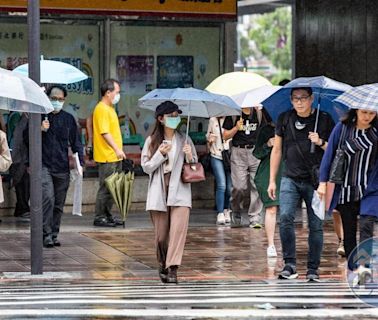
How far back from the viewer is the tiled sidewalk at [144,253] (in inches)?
474

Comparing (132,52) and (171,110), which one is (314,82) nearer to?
(171,110)

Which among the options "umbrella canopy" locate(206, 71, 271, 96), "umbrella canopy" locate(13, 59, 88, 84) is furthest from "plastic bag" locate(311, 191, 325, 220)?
"umbrella canopy" locate(13, 59, 88, 84)

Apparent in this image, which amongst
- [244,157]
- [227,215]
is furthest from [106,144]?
[227,215]

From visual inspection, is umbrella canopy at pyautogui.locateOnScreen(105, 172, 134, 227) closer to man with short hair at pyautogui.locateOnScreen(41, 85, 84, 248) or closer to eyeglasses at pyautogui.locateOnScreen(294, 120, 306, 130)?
man with short hair at pyautogui.locateOnScreen(41, 85, 84, 248)

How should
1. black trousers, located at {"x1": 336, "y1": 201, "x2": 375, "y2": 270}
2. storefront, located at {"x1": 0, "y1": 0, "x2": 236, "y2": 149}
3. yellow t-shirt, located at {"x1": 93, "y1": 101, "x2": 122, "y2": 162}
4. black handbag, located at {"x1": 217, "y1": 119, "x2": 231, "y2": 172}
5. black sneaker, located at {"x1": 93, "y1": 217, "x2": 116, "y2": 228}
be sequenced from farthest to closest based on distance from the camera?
storefront, located at {"x1": 0, "y1": 0, "x2": 236, "y2": 149} → black handbag, located at {"x1": 217, "y1": 119, "x2": 231, "y2": 172} → black sneaker, located at {"x1": 93, "y1": 217, "x2": 116, "y2": 228} → yellow t-shirt, located at {"x1": 93, "y1": 101, "x2": 122, "y2": 162} → black trousers, located at {"x1": 336, "y1": 201, "x2": 375, "y2": 270}

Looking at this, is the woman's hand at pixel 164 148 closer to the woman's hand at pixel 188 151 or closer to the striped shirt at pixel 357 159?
the woman's hand at pixel 188 151

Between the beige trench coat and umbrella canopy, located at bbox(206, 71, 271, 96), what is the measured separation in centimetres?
292

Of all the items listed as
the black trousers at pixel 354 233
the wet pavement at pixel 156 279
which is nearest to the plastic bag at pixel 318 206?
the black trousers at pixel 354 233

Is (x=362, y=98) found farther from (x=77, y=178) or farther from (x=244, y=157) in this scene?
(x=244, y=157)

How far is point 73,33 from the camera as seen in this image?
1744 cm

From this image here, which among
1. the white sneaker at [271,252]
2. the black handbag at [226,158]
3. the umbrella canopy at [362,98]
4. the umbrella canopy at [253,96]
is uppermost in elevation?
the umbrella canopy at [362,98]

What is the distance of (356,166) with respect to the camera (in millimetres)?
10430

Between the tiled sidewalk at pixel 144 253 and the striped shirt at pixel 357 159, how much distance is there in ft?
4.93

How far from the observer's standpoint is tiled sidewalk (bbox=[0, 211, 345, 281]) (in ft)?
39.5
